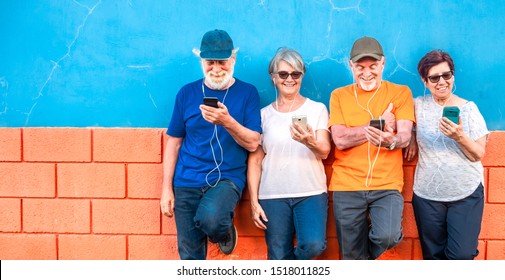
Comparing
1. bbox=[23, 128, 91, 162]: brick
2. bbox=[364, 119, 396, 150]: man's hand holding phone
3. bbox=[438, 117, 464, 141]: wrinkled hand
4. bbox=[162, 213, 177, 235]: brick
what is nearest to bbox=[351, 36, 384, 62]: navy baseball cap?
bbox=[364, 119, 396, 150]: man's hand holding phone

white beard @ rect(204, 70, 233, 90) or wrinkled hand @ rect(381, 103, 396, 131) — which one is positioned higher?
white beard @ rect(204, 70, 233, 90)

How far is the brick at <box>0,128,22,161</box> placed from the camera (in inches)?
143

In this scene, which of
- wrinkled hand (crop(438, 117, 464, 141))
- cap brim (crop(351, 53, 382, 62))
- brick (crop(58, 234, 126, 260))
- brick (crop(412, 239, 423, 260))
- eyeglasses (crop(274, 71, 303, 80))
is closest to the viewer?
wrinkled hand (crop(438, 117, 464, 141))

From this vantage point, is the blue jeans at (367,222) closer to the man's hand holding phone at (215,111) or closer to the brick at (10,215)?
the man's hand holding phone at (215,111)

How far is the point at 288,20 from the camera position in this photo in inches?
140

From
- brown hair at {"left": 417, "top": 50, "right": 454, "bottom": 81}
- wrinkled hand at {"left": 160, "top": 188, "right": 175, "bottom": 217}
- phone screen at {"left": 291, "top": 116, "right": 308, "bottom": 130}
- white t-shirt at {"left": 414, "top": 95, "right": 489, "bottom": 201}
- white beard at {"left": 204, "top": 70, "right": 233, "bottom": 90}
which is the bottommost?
wrinkled hand at {"left": 160, "top": 188, "right": 175, "bottom": 217}

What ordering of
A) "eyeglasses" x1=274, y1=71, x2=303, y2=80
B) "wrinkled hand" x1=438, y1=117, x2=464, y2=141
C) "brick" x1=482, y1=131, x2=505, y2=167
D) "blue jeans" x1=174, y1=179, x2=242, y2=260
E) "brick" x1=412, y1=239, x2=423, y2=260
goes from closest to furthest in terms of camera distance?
"wrinkled hand" x1=438, y1=117, x2=464, y2=141, "blue jeans" x1=174, y1=179, x2=242, y2=260, "eyeglasses" x1=274, y1=71, x2=303, y2=80, "brick" x1=482, y1=131, x2=505, y2=167, "brick" x1=412, y1=239, x2=423, y2=260

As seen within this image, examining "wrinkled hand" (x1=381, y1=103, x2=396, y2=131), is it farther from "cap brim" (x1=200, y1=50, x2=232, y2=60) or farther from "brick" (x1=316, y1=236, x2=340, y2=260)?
"cap brim" (x1=200, y1=50, x2=232, y2=60)

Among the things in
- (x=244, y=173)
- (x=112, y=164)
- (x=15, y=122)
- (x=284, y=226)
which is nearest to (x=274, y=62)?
(x=244, y=173)

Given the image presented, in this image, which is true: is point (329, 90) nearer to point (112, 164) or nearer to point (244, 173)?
point (244, 173)

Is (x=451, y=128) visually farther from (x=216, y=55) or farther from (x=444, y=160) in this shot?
(x=216, y=55)

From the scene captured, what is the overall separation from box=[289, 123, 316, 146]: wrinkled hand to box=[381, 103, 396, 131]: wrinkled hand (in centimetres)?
46

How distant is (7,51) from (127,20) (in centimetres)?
84

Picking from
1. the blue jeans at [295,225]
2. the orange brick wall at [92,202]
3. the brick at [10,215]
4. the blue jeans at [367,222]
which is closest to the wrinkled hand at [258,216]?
the blue jeans at [295,225]
